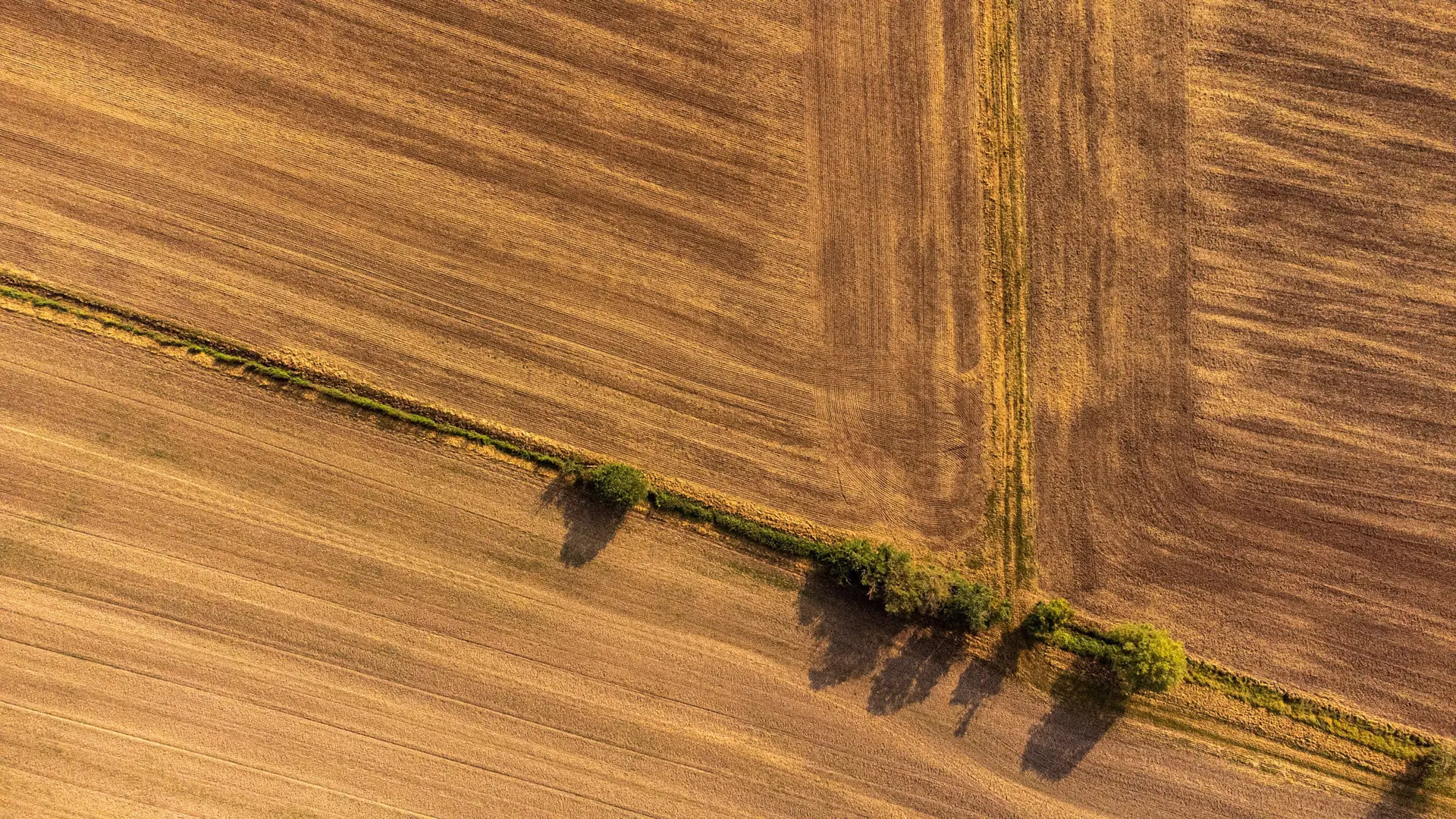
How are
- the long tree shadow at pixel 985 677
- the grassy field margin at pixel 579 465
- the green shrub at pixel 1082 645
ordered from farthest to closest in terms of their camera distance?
the long tree shadow at pixel 985 677, the green shrub at pixel 1082 645, the grassy field margin at pixel 579 465

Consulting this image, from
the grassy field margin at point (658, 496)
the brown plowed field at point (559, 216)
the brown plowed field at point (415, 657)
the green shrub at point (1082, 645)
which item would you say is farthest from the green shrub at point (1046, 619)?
the brown plowed field at point (559, 216)

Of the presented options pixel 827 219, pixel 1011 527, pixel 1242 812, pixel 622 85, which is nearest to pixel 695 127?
pixel 622 85

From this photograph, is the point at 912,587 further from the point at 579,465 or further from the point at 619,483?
the point at 579,465

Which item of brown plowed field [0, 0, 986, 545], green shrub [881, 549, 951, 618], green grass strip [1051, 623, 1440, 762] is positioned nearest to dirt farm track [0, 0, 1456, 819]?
brown plowed field [0, 0, 986, 545]

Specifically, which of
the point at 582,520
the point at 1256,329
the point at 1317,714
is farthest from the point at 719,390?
the point at 1317,714

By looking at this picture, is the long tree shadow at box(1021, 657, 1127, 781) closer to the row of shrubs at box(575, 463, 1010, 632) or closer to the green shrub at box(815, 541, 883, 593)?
the row of shrubs at box(575, 463, 1010, 632)

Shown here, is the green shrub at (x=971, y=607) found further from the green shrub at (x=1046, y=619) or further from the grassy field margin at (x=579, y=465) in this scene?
the green shrub at (x=1046, y=619)

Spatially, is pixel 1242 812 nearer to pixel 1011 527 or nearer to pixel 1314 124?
pixel 1011 527
